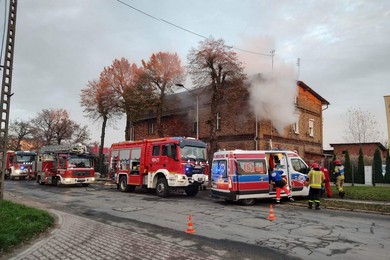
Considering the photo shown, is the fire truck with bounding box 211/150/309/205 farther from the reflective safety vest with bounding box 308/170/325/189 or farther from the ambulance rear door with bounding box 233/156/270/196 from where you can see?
the reflective safety vest with bounding box 308/170/325/189

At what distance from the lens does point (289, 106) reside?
26859 mm

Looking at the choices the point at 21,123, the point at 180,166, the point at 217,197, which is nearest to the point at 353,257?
the point at 217,197

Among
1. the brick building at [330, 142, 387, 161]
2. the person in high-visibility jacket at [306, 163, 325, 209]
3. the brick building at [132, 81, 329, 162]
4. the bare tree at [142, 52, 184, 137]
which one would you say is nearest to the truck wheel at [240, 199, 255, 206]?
the person in high-visibility jacket at [306, 163, 325, 209]

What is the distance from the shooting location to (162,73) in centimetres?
3139

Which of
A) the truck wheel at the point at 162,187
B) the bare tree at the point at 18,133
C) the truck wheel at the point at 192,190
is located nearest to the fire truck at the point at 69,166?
the truck wheel at the point at 162,187

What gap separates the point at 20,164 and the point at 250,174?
2840 cm

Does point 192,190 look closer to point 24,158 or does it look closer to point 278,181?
point 278,181

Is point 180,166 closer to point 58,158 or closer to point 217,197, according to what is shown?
point 217,197

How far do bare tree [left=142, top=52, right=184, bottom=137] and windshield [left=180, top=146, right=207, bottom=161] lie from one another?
1411 centimetres

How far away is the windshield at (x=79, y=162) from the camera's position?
2363 centimetres

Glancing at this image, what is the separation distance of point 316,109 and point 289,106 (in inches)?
415

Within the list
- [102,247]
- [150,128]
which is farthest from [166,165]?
[150,128]

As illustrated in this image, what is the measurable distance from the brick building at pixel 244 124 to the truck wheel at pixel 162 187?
9486 millimetres

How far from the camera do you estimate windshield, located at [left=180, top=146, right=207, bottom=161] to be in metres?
17.0
